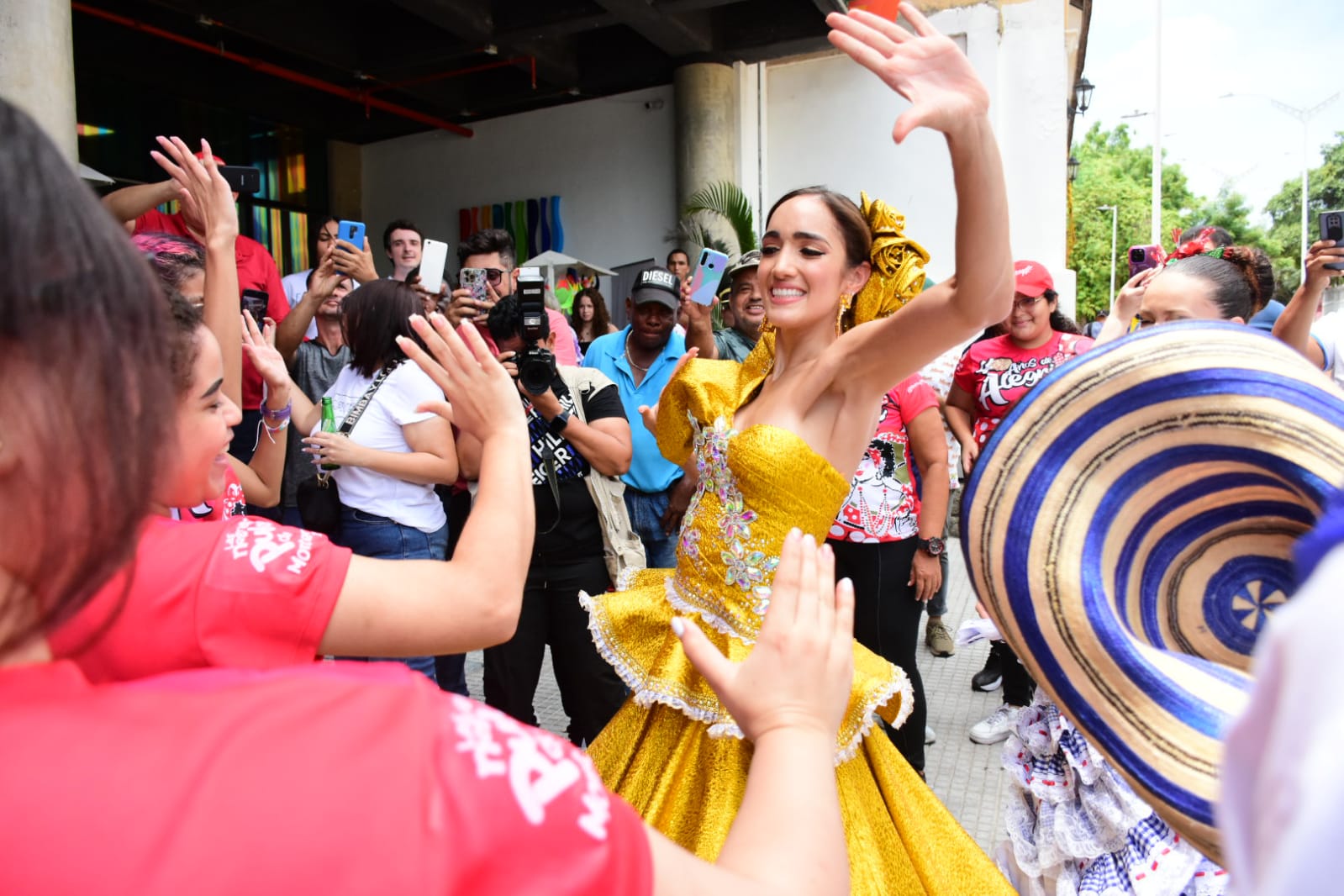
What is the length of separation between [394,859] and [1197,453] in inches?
31.3

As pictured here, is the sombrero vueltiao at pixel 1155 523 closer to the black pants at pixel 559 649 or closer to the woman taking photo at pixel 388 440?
the black pants at pixel 559 649

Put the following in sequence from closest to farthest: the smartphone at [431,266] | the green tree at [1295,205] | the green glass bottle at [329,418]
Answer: the green glass bottle at [329,418], the smartphone at [431,266], the green tree at [1295,205]

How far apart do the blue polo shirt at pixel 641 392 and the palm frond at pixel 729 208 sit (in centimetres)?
487

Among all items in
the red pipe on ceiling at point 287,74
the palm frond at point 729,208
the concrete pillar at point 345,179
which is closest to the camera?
the red pipe on ceiling at point 287,74

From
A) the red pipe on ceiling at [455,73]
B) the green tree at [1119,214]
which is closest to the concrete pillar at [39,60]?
the red pipe on ceiling at [455,73]

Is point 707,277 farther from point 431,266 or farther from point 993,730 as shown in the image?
point 993,730

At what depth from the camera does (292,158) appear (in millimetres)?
11375

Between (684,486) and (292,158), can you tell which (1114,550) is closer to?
(684,486)

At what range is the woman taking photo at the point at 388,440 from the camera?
3309 mm

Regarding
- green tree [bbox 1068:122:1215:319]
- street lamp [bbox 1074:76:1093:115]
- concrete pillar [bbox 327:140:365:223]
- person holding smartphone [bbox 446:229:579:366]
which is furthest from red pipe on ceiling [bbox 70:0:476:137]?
green tree [bbox 1068:122:1215:319]

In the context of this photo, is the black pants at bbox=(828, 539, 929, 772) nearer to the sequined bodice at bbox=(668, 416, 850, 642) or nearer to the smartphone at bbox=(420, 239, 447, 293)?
the sequined bodice at bbox=(668, 416, 850, 642)

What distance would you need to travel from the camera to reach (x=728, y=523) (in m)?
2.12

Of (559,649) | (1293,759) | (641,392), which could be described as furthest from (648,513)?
(1293,759)

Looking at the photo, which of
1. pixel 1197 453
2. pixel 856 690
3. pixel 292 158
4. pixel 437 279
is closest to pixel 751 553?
pixel 856 690
